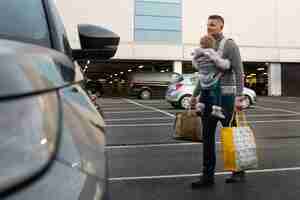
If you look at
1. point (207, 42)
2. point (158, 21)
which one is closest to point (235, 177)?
point (207, 42)

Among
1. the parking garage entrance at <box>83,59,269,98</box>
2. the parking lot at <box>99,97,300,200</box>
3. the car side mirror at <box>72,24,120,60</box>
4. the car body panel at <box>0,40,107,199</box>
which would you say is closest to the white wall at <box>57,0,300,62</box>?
the parking garage entrance at <box>83,59,269,98</box>

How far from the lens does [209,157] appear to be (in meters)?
5.10

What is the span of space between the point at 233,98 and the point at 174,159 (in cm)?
203

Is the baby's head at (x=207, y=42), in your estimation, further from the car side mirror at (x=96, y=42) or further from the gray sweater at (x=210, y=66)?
the car side mirror at (x=96, y=42)

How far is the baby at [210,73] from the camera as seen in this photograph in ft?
16.4

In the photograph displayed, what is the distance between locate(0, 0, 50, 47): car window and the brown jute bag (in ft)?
10.6

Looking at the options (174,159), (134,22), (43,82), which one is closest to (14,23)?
(43,82)

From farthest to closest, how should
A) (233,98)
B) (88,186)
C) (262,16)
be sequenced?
1. (262,16)
2. (233,98)
3. (88,186)

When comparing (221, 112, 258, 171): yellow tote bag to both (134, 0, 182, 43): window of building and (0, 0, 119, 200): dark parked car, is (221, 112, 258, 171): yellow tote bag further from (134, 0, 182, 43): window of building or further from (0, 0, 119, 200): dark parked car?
(134, 0, 182, 43): window of building

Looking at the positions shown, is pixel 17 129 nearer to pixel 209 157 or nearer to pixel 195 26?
pixel 209 157

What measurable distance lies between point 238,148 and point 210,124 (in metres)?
0.37

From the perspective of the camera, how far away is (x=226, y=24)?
4069 centimetres

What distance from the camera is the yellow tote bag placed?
4961 mm

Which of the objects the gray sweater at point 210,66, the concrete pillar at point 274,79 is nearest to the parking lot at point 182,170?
the gray sweater at point 210,66
